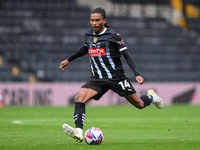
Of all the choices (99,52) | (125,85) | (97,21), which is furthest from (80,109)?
(97,21)

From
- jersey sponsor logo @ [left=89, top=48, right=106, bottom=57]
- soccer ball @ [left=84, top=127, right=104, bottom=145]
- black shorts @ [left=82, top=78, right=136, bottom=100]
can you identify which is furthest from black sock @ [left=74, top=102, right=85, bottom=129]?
jersey sponsor logo @ [left=89, top=48, right=106, bottom=57]

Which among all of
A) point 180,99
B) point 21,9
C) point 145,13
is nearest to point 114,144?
point 180,99

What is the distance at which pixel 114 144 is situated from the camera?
24.4ft

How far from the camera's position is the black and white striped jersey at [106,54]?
784 cm

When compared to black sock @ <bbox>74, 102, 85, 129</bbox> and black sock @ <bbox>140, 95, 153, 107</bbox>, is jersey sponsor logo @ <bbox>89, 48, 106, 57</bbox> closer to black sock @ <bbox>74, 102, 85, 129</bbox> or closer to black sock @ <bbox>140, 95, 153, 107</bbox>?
black sock @ <bbox>74, 102, 85, 129</bbox>

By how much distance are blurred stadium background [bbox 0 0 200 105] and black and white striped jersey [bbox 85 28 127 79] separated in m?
14.9

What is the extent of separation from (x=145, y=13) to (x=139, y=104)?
82.0 ft

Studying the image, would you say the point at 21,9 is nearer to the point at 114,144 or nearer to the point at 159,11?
the point at 159,11

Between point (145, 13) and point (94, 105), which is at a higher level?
point (145, 13)

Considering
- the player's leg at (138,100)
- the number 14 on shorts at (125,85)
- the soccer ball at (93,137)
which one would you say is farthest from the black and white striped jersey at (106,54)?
the soccer ball at (93,137)

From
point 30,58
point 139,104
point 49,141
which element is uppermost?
point 139,104

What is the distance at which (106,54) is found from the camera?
310 inches

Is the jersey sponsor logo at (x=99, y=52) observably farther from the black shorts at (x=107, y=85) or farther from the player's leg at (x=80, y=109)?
the player's leg at (x=80, y=109)

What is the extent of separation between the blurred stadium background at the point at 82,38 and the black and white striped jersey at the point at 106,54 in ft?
48.9
